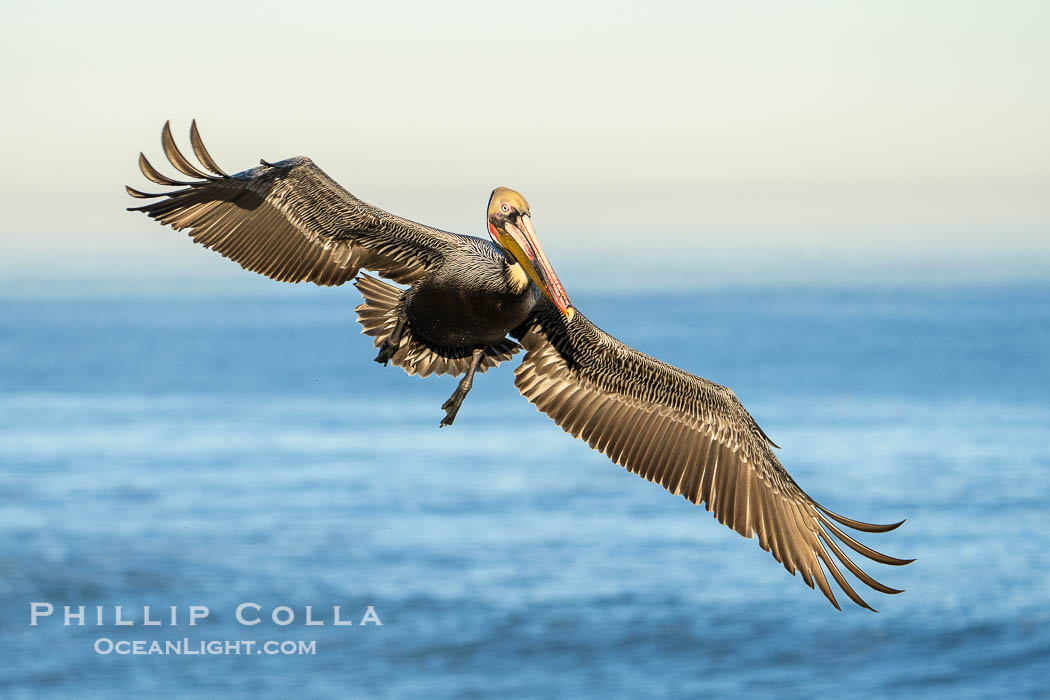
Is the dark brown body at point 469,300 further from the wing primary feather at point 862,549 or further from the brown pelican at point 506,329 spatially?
the wing primary feather at point 862,549

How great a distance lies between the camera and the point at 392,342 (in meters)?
11.5

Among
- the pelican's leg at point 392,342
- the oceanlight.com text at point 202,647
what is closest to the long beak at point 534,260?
the pelican's leg at point 392,342

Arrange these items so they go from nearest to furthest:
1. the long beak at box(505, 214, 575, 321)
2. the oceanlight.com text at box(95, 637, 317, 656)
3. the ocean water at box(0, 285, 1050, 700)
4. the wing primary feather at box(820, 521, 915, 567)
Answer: the wing primary feather at box(820, 521, 915, 567), the long beak at box(505, 214, 575, 321), the ocean water at box(0, 285, 1050, 700), the oceanlight.com text at box(95, 637, 317, 656)

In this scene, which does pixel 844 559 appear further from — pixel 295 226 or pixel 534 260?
pixel 295 226

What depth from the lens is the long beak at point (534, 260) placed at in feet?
34.8

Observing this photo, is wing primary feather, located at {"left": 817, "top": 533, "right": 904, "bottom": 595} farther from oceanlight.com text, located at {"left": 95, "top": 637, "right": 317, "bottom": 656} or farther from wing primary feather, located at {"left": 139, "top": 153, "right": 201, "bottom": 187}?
oceanlight.com text, located at {"left": 95, "top": 637, "right": 317, "bottom": 656}

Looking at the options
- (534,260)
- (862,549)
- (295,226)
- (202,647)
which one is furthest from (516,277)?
(202,647)

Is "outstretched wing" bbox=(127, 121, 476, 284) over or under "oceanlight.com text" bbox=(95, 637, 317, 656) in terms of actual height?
over

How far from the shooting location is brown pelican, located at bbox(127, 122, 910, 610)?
11.2 m

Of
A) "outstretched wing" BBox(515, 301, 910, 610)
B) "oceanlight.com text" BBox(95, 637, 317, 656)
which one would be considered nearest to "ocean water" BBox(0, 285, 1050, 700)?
"oceanlight.com text" BBox(95, 637, 317, 656)

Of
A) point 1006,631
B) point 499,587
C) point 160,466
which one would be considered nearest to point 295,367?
point 160,466

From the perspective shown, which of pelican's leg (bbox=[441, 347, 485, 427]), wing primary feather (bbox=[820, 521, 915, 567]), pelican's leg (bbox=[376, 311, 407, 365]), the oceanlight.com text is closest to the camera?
wing primary feather (bbox=[820, 521, 915, 567])

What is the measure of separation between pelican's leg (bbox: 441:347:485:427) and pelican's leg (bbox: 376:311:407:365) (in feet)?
2.06

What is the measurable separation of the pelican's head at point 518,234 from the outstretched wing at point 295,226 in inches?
21.6
